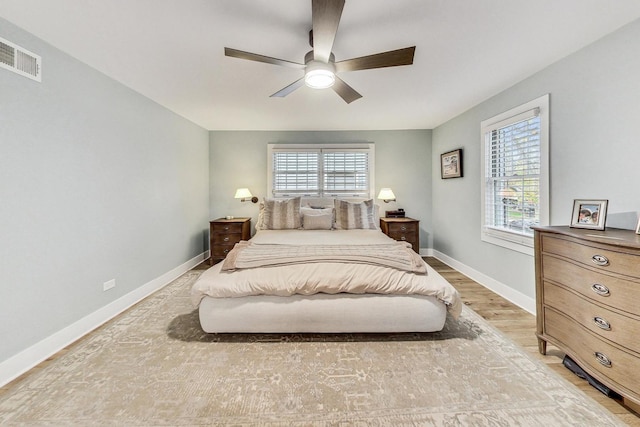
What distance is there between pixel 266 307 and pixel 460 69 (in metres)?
2.83

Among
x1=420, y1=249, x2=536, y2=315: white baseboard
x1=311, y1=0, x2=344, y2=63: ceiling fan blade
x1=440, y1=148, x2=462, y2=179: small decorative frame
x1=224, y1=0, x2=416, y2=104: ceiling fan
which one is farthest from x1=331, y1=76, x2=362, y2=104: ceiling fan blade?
x1=420, y1=249, x2=536, y2=315: white baseboard

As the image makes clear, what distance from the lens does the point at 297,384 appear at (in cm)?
162

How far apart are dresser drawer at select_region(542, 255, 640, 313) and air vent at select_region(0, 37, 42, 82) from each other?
4.01 metres

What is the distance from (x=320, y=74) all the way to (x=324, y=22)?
498mm

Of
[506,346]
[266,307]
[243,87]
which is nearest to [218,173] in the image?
[243,87]

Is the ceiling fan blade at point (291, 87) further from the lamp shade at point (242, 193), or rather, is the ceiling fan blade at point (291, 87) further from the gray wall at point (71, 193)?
the lamp shade at point (242, 193)

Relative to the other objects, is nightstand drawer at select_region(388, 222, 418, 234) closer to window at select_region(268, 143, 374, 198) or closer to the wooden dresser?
window at select_region(268, 143, 374, 198)

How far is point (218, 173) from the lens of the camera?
4793mm

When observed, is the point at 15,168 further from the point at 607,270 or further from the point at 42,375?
the point at 607,270

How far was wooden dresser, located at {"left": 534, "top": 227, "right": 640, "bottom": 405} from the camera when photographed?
135 cm

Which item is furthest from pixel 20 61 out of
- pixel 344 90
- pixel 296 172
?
pixel 296 172

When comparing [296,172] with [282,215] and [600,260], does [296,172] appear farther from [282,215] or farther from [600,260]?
[600,260]

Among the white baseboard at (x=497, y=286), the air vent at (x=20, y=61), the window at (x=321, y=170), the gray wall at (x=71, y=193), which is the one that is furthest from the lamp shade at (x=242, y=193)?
the white baseboard at (x=497, y=286)

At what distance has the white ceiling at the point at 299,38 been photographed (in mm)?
1634
